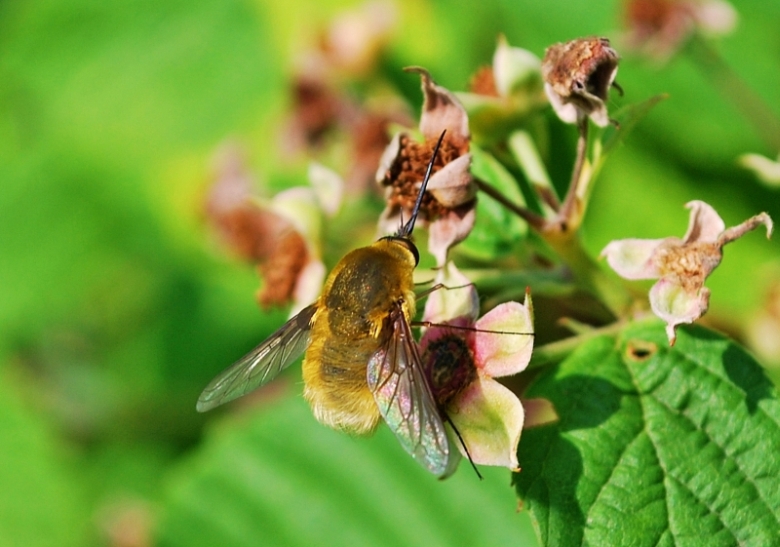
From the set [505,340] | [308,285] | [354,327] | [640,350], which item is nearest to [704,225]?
[640,350]

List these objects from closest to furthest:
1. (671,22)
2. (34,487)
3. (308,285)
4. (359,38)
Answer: (308,285)
(671,22)
(359,38)
(34,487)

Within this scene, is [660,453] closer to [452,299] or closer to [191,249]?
[452,299]

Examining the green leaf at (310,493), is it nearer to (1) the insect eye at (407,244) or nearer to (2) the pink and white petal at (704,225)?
(1) the insect eye at (407,244)

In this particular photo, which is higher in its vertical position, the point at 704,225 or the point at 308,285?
the point at 704,225

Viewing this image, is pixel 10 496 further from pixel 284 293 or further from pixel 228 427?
pixel 284 293

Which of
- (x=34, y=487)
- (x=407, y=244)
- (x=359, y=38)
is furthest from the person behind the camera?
(x=34, y=487)

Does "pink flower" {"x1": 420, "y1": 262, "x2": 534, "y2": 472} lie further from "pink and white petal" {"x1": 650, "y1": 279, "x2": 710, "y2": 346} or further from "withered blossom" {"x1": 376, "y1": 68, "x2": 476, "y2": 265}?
"pink and white petal" {"x1": 650, "y1": 279, "x2": 710, "y2": 346}

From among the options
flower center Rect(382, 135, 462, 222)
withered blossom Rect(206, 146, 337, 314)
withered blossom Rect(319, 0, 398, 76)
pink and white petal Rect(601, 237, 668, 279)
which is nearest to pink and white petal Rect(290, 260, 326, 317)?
withered blossom Rect(206, 146, 337, 314)
